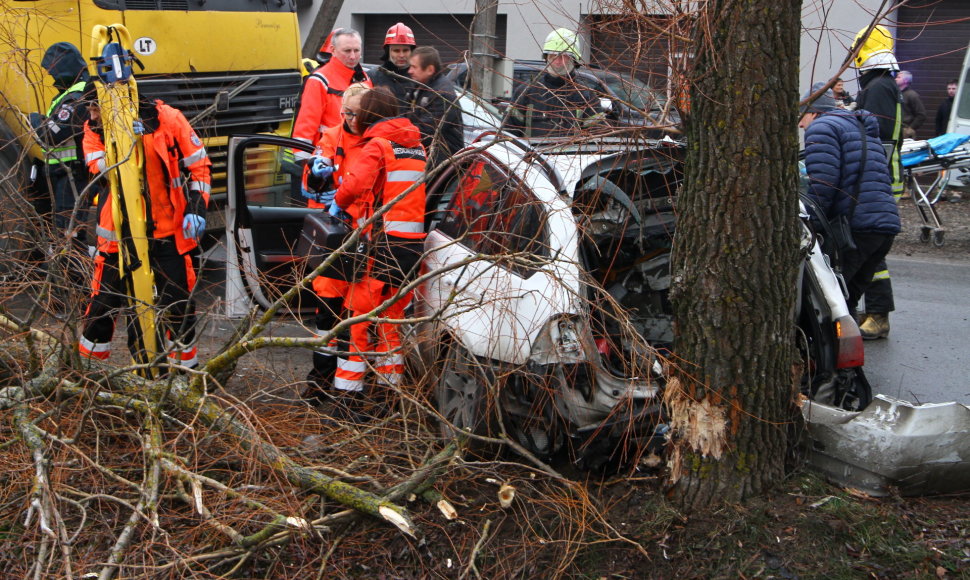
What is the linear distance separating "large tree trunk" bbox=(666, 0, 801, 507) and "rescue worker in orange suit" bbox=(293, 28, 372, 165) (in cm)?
369

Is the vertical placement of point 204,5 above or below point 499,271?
above

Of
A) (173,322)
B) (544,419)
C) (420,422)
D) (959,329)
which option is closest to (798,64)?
(544,419)

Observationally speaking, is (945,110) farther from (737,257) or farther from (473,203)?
(737,257)

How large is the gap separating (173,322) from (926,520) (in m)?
3.84

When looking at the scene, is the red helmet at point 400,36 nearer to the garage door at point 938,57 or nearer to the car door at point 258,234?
the car door at point 258,234

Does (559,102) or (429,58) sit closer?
(559,102)

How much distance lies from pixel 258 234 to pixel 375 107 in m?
1.51

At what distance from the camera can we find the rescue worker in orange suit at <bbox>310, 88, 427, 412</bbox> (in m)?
4.48

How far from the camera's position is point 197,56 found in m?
7.66

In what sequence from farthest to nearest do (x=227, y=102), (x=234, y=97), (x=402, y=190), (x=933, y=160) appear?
(x=933, y=160), (x=234, y=97), (x=227, y=102), (x=402, y=190)

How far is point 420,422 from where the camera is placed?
3.88m

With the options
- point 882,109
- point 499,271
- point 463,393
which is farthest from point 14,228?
point 882,109

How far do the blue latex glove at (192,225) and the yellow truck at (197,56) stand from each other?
135cm

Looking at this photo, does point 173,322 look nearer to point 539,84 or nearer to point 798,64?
point 539,84
